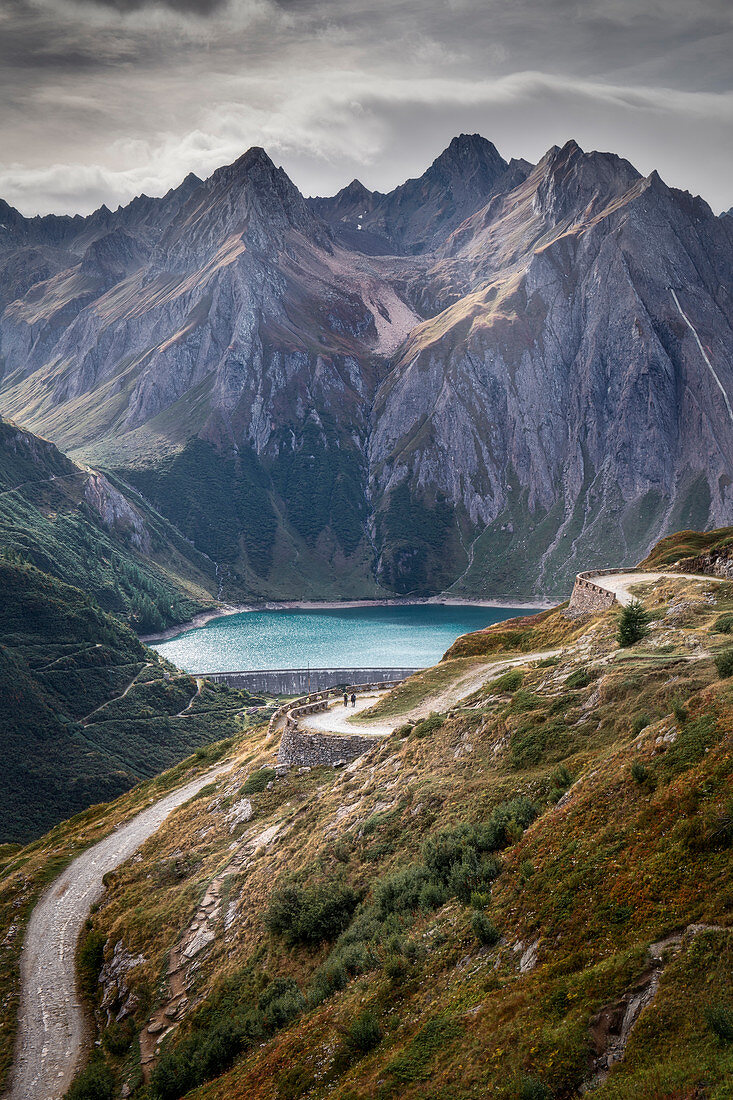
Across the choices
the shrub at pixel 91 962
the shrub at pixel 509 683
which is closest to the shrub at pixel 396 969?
the shrub at pixel 509 683

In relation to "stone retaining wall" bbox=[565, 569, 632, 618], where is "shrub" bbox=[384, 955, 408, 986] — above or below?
below

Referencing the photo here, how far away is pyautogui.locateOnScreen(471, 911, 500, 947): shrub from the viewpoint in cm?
1730

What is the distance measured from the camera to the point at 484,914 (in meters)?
18.0

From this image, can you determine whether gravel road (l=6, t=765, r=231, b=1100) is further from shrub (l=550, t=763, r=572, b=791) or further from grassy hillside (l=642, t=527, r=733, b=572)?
grassy hillside (l=642, t=527, r=733, b=572)

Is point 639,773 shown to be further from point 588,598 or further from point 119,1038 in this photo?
point 588,598

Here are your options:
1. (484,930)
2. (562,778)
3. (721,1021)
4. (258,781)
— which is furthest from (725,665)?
(258,781)

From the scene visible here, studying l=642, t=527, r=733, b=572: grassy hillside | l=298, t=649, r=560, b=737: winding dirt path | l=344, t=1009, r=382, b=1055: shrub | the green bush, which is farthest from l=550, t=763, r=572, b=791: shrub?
l=642, t=527, r=733, b=572: grassy hillside

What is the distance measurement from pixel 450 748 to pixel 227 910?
39.4 feet

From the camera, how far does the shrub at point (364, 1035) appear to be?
56.9 ft

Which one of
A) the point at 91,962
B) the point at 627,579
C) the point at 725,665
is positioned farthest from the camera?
the point at 627,579

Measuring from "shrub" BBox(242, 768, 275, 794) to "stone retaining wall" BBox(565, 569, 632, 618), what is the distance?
22.0m

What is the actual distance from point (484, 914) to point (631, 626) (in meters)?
16.4

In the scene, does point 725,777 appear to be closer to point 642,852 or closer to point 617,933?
point 642,852

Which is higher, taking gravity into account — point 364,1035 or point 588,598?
point 588,598
